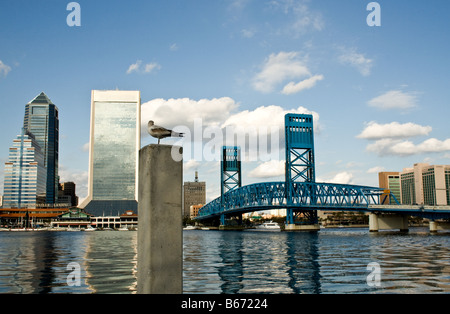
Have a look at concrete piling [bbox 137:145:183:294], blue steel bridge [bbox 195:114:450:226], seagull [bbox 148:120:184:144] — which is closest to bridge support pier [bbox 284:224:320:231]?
blue steel bridge [bbox 195:114:450:226]

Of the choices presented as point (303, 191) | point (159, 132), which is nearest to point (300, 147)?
point (303, 191)

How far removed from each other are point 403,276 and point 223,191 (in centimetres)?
17522

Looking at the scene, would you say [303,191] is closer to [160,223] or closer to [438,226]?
[438,226]

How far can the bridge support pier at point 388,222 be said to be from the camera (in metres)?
114

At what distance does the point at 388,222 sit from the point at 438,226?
12.1 m

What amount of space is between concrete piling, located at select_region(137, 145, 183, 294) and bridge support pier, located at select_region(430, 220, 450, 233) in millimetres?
111591

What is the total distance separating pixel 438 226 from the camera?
110812 mm

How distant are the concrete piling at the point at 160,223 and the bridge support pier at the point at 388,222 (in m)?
112

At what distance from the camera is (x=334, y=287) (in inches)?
725

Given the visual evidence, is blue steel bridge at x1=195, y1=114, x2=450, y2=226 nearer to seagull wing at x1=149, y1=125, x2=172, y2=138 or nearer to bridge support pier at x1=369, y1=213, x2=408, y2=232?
bridge support pier at x1=369, y1=213, x2=408, y2=232

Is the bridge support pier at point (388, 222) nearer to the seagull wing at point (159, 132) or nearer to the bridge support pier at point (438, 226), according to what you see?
the bridge support pier at point (438, 226)

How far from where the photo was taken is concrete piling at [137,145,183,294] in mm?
9242
